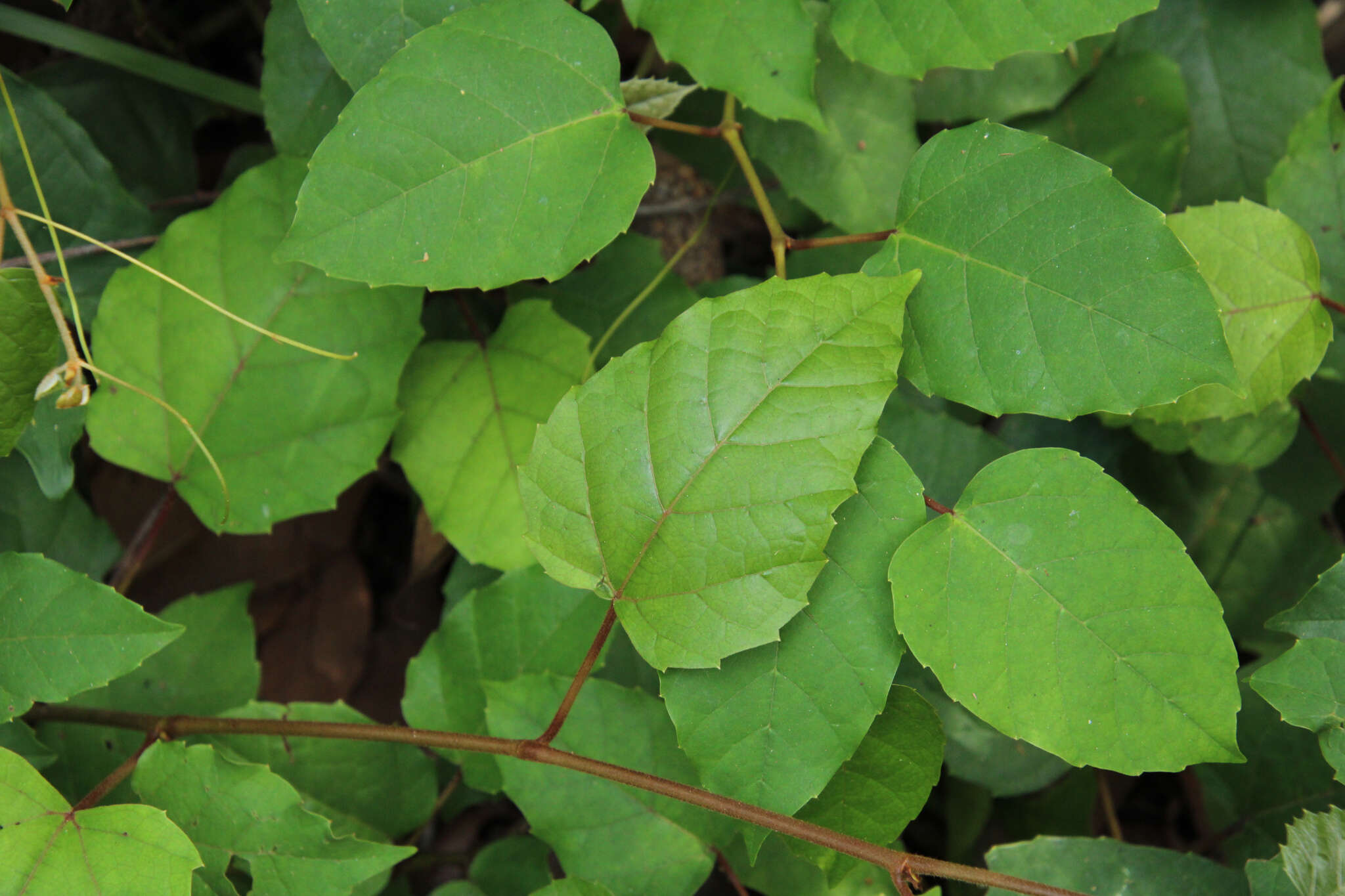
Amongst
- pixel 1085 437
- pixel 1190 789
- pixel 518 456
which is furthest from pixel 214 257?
pixel 1190 789

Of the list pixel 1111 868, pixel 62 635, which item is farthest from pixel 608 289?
pixel 1111 868

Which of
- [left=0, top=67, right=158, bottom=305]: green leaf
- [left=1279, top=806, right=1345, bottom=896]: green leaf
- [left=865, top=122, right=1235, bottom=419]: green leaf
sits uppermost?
[left=0, top=67, right=158, bottom=305]: green leaf

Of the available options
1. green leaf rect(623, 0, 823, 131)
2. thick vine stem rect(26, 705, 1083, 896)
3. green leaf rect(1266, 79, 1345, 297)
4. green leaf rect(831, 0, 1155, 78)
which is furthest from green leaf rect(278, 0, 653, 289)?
green leaf rect(1266, 79, 1345, 297)

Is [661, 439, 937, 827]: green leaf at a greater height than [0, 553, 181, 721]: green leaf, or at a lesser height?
lesser

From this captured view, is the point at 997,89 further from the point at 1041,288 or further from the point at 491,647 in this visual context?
the point at 491,647

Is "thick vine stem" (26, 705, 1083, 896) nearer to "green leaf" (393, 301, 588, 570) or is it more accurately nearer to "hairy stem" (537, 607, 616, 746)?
"hairy stem" (537, 607, 616, 746)

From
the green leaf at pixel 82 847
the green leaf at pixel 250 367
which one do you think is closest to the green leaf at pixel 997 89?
the green leaf at pixel 250 367
